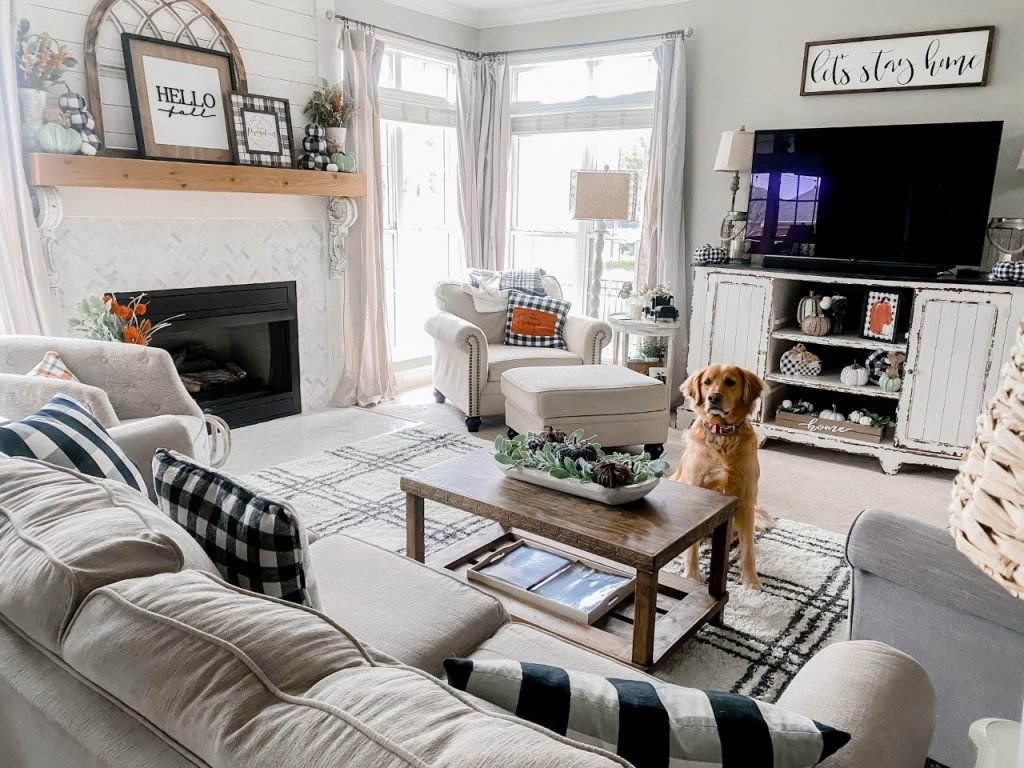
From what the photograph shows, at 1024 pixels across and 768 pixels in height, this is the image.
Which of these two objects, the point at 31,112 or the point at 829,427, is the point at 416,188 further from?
the point at 829,427

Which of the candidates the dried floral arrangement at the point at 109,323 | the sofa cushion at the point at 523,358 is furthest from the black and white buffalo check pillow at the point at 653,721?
the sofa cushion at the point at 523,358

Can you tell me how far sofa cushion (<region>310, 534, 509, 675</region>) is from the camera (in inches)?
53.8

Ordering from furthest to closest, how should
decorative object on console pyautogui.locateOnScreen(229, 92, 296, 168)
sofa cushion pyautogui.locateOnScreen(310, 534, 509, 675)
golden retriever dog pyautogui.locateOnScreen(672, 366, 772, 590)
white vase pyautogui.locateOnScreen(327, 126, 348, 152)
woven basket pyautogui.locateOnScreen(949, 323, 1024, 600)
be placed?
white vase pyautogui.locateOnScreen(327, 126, 348, 152), decorative object on console pyautogui.locateOnScreen(229, 92, 296, 168), golden retriever dog pyautogui.locateOnScreen(672, 366, 772, 590), sofa cushion pyautogui.locateOnScreen(310, 534, 509, 675), woven basket pyautogui.locateOnScreen(949, 323, 1024, 600)

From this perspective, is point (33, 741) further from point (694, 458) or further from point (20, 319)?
point (20, 319)

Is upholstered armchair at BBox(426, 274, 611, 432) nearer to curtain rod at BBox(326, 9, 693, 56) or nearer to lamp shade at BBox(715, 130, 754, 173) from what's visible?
lamp shade at BBox(715, 130, 754, 173)

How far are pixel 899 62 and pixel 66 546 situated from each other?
437cm

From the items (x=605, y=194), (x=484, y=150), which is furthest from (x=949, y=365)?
(x=484, y=150)

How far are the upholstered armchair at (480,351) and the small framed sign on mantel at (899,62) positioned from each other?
5.92 feet

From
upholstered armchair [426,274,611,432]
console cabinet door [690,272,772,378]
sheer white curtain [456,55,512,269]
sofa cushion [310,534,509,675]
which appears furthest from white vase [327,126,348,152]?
sofa cushion [310,534,509,675]

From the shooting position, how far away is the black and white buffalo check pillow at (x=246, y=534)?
1141 millimetres

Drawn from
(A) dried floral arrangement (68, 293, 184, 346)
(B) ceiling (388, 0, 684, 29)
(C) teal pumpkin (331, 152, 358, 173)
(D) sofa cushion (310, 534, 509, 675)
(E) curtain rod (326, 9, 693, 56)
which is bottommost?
(D) sofa cushion (310, 534, 509, 675)

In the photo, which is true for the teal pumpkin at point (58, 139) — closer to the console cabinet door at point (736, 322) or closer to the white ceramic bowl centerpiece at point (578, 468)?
the white ceramic bowl centerpiece at point (578, 468)

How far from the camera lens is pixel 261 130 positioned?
407 cm

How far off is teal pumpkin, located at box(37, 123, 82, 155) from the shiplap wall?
226mm
